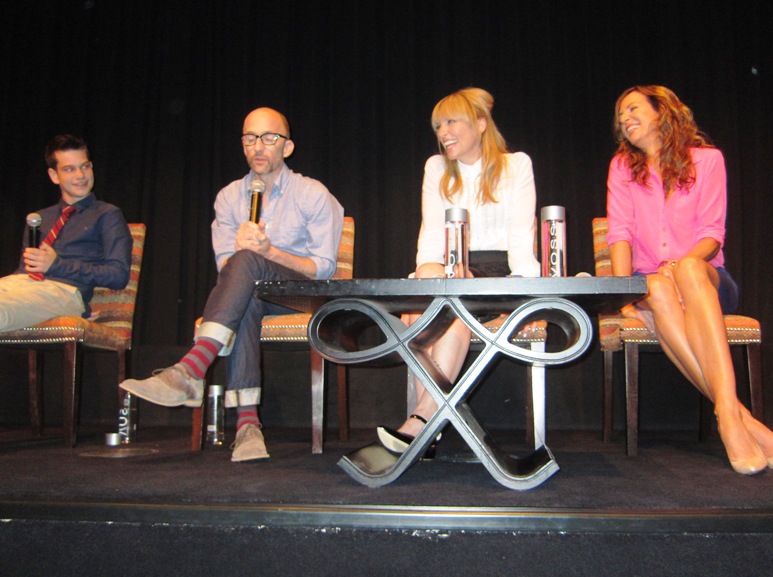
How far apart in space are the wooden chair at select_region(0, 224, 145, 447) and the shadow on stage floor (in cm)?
63

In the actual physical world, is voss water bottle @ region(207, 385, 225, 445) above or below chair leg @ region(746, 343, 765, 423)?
below

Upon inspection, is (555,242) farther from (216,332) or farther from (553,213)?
(216,332)

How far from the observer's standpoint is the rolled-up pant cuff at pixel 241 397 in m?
1.94

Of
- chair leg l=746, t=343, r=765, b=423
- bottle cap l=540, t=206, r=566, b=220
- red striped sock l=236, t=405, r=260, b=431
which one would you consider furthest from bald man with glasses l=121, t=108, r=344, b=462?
chair leg l=746, t=343, r=765, b=423

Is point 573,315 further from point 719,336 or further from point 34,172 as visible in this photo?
point 34,172

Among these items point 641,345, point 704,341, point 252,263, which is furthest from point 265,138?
point 704,341

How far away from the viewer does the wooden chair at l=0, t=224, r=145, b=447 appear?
7.37ft

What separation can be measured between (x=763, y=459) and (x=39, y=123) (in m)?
3.86

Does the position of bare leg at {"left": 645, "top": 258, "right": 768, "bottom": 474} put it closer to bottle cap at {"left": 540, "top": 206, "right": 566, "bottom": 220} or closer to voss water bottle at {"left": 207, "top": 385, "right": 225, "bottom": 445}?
bottle cap at {"left": 540, "top": 206, "right": 566, "bottom": 220}

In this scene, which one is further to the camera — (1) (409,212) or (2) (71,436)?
(1) (409,212)

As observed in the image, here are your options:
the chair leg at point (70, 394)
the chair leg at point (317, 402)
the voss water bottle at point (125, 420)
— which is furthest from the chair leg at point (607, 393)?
the chair leg at point (70, 394)

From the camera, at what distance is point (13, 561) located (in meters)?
1.22

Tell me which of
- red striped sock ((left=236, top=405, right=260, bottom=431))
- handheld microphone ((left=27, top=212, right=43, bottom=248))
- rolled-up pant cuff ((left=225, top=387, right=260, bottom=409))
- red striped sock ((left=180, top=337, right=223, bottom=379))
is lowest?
red striped sock ((left=236, top=405, right=260, bottom=431))

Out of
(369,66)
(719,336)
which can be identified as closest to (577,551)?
(719,336)
